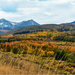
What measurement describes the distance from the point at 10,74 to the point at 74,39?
11975 centimetres

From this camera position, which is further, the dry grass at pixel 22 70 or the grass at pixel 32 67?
the grass at pixel 32 67

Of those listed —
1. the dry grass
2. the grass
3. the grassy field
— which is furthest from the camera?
the grassy field

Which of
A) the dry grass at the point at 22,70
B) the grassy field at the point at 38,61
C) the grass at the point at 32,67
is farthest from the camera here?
the grassy field at the point at 38,61

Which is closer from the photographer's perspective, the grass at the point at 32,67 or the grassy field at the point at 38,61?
the grass at the point at 32,67

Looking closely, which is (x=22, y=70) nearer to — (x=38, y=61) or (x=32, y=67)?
(x=32, y=67)

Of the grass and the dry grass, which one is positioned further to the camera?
the grass

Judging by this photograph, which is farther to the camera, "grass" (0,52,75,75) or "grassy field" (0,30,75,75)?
"grassy field" (0,30,75,75)

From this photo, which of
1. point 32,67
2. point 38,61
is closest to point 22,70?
point 32,67

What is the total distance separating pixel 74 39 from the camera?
12088 cm

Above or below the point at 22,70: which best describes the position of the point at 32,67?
above

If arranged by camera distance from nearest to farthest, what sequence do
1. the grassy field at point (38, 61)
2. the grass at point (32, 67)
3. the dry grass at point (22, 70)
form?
the dry grass at point (22, 70)
the grass at point (32, 67)
the grassy field at point (38, 61)

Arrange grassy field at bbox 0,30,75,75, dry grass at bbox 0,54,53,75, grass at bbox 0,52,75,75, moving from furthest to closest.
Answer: grassy field at bbox 0,30,75,75 → grass at bbox 0,52,75,75 → dry grass at bbox 0,54,53,75

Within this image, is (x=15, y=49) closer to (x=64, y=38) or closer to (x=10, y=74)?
(x=10, y=74)

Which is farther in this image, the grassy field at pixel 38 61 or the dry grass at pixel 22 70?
the grassy field at pixel 38 61
